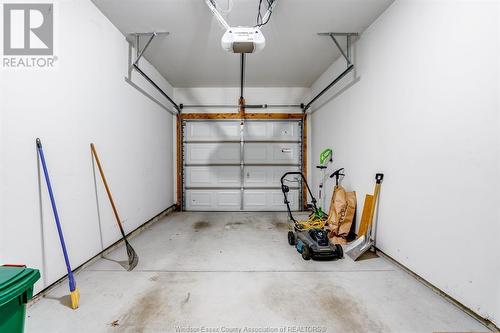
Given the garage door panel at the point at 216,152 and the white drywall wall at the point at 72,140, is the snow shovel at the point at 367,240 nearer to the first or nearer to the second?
the white drywall wall at the point at 72,140

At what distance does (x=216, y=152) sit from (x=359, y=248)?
3.66 m

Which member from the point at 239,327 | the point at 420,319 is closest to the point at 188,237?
the point at 239,327

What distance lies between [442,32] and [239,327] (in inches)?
109

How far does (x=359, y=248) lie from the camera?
8.06 ft

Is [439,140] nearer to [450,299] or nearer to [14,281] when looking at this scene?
[450,299]

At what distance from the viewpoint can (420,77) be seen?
198 cm

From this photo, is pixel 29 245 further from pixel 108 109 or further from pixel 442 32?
pixel 442 32

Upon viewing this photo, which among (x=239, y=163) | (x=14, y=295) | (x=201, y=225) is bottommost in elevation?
(x=201, y=225)

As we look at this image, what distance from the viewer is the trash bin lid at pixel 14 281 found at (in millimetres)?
902

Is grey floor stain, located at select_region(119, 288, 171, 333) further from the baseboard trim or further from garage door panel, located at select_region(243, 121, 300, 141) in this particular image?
garage door panel, located at select_region(243, 121, 300, 141)

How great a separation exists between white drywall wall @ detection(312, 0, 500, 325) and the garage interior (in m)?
0.01

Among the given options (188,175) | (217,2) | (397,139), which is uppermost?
(217,2)

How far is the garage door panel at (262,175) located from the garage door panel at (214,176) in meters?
0.23

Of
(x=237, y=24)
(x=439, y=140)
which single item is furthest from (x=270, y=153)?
(x=439, y=140)
